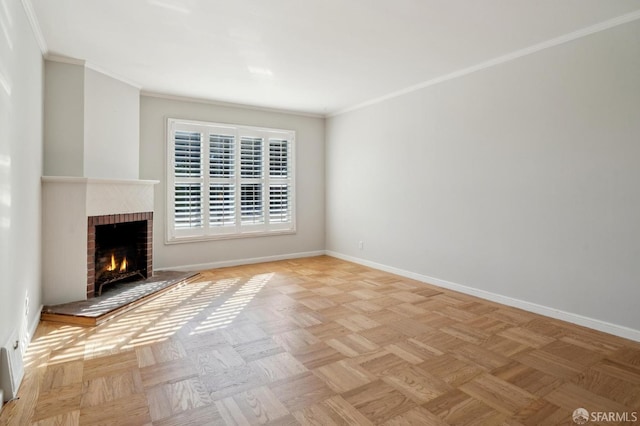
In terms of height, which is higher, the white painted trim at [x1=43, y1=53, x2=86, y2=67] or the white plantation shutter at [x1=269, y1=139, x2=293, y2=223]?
the white painted trim at [x1=43, y1=53, x2=86, y2=67]

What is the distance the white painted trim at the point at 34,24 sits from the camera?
2.62 m

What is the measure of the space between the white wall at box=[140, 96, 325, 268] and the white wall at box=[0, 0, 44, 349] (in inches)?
62.6

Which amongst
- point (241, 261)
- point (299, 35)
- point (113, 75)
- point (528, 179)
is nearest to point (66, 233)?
point (113, 75)

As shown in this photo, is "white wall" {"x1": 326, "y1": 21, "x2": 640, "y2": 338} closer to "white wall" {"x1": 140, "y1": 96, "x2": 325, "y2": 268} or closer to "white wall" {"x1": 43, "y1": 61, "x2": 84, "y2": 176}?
"white wall" {"x1": 140, "y1": 96, "x2": 325, "y2": 268}

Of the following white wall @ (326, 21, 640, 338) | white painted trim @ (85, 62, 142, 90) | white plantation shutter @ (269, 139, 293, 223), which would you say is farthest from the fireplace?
white wall @ (326, 21, 640, 338)

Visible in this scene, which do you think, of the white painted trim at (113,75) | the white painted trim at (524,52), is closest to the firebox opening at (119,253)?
the white painted trim at (113,75)

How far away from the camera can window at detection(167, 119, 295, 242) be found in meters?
5.05

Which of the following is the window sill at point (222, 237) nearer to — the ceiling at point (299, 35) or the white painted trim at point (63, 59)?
the ceiling at point (299, 35)

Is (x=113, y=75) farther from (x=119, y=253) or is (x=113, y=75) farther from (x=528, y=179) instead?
(x=528, y=179)

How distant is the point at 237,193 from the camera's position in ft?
18.1

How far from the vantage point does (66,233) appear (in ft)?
11.4

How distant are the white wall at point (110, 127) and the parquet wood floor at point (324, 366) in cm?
169

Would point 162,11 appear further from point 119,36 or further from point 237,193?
point 237,193

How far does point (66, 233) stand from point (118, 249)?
0.85m
